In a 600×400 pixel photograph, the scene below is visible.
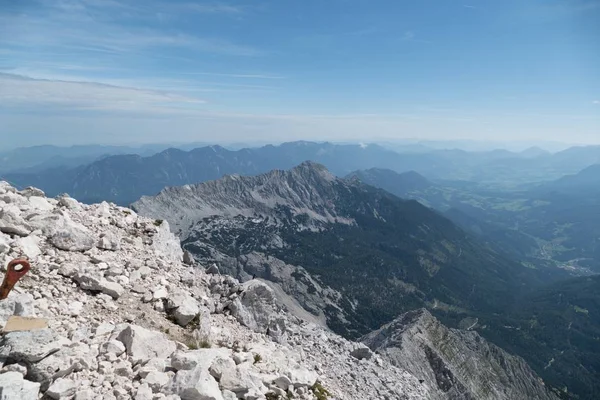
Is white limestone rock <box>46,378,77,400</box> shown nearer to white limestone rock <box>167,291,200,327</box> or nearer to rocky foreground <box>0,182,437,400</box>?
rocky foreground <box>0,182,437,400</box>

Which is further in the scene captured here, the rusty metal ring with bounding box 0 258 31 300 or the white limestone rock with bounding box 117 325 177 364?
the rusty metal ring with bounding box 0 258 31 300

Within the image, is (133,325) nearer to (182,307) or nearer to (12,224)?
(182,307)

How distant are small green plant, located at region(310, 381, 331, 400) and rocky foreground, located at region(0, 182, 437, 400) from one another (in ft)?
0.24

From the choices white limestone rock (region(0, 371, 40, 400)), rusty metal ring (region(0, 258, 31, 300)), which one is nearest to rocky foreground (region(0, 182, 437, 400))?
white limestone rock (region(0, 371, 40, 400))

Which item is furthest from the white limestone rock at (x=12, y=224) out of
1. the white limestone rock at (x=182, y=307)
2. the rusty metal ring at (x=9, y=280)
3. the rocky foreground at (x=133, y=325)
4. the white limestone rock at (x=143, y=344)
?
the white limestone rock at (x=143, y=344)

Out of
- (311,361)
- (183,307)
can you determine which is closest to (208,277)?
(183,307)

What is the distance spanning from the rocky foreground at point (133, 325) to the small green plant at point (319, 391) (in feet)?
0.24

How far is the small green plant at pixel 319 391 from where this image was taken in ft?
51.4

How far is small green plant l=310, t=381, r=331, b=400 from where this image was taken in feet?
51.4

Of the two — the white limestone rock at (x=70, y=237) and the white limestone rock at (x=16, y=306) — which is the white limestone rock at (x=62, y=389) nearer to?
the white limestone rock at (x=16, y=306)

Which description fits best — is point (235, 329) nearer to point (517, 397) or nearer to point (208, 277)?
point (208, 277)

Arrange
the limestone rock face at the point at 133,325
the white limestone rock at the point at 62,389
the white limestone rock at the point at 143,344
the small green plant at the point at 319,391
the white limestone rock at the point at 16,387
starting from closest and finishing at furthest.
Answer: the white limestone rock at the point at 16,387 → the white limestone rock at the point at 62,389 → the limestone rock face at the point at 133,325 → the white limestone rock at the point at 143,344 → the small green plant at the point at 319,391

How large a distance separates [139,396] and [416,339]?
124m

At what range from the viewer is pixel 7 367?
9.62 metres
